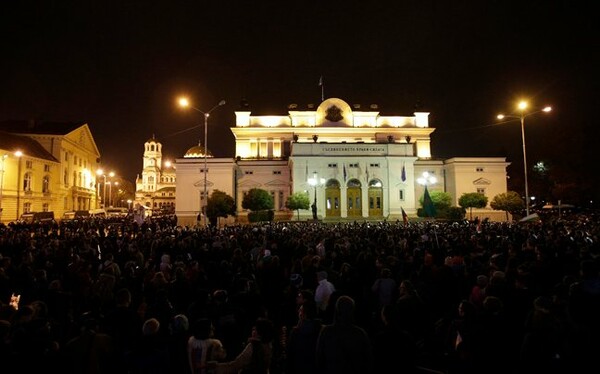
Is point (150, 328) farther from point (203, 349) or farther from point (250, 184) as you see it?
point (250, 184)

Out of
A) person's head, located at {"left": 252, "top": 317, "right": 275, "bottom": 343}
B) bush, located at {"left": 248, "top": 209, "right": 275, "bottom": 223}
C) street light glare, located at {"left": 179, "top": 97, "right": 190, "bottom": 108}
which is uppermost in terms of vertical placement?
street light glare, located at {"left": 179, "top": 97, "right": 190, "bottom": 108}

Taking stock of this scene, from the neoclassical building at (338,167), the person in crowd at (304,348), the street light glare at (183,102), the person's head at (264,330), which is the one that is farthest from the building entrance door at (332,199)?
the person's head at (264,330)

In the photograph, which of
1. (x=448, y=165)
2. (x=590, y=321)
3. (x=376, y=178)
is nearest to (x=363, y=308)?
(x=590, y=321)

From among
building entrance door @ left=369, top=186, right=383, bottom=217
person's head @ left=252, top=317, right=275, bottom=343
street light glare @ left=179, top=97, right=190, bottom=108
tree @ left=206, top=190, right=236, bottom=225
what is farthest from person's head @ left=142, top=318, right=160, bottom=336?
building entrance door @ left=369, top=186, right=383, bottom=217

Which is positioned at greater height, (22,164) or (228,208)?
(22,164)

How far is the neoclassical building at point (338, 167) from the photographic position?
50656 millimetres

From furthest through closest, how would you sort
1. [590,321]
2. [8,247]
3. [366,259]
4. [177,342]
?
[8,247], [366,259], [177,342], [590,321]

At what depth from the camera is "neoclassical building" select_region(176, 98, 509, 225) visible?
50656 mm

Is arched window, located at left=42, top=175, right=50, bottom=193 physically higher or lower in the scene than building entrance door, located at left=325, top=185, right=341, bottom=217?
higher

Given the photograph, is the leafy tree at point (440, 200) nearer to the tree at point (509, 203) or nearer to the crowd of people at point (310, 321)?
the tree at point (509, 203)

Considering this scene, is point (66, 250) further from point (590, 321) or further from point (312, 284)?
point (590, 321)

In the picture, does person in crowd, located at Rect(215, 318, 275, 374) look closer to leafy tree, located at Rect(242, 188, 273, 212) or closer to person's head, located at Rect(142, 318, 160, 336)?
person's head, located at Rect(142, 318, 160, 336)

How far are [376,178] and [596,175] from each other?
3186cm

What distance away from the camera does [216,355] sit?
4836 millimetres
